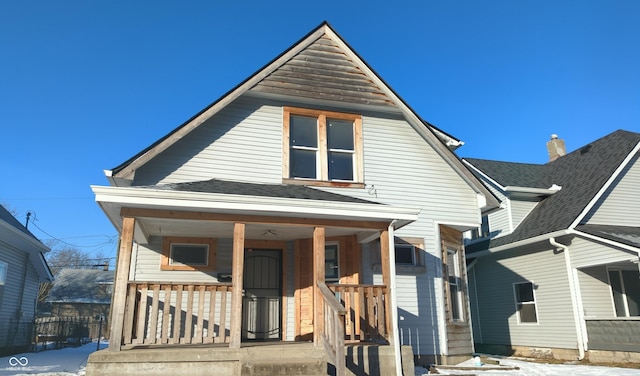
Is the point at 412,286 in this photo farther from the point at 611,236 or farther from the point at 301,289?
the point at 611,236

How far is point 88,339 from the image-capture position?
25359mm

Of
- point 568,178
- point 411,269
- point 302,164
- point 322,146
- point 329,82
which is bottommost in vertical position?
point 411,269

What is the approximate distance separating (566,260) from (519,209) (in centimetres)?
314

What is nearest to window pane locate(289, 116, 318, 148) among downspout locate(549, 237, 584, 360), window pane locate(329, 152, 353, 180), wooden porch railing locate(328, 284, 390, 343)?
window pane locate(329, 152, 353, 180)

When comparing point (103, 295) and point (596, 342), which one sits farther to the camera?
point (103, 295)

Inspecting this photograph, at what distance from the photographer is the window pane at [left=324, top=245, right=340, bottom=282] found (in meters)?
10.1

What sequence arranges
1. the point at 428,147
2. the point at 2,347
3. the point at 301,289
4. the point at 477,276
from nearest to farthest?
the point at 301,289
the point at 428,147
the point at 2,347
the point at 477,276

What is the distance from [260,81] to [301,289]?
4.51m

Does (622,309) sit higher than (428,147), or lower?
lower

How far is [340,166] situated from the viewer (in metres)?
10.8

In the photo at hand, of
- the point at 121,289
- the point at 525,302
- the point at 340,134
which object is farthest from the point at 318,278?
the point at 525,302

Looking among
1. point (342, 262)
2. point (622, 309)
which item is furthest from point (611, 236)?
point (342, 262)

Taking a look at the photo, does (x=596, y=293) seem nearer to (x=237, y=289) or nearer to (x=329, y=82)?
(x=329, y=82)

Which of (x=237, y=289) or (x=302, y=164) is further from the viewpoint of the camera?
(x=302, y=164)
